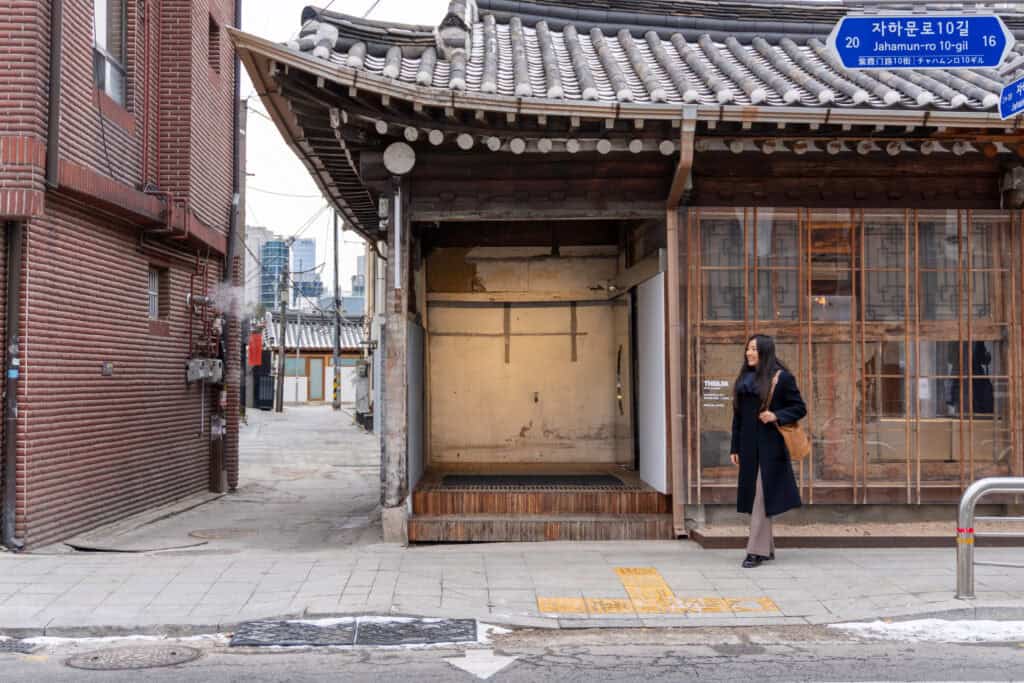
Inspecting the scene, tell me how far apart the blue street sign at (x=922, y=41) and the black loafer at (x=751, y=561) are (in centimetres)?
437

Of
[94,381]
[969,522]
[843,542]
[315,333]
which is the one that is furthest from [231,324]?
[315,333]

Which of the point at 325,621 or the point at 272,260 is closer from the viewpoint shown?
the point at 325,621

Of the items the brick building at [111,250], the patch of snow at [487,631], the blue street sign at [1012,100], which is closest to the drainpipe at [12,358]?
the brick building at [111,250]

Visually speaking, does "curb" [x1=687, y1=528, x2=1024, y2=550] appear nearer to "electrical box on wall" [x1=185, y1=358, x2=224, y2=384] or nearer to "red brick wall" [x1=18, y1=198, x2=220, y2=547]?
"red brick wall" [x1=18, y1=198, x2=220, y2=547]

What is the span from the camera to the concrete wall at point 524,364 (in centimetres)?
1440

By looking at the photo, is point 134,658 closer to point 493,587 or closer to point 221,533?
point 493,587

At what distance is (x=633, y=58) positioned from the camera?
1097cm

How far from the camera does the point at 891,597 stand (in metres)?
7.72

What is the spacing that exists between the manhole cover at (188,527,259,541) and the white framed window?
5454mm

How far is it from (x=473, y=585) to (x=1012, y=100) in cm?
603

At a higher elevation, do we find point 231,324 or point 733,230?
point 733,230

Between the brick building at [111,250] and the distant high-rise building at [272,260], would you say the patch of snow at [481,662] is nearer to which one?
the brick building at [111,250]

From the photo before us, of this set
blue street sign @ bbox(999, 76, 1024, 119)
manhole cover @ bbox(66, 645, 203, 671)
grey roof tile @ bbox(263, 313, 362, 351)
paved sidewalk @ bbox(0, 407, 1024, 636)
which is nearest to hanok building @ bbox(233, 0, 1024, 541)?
blue street sign @ bbox(999, 76, 1024, 119)

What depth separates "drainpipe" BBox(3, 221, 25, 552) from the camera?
9875 mm
